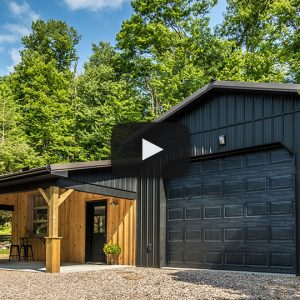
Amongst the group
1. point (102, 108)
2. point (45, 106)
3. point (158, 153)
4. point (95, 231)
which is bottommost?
point (95, 231)

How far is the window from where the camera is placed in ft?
54.3

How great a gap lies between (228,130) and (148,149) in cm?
325

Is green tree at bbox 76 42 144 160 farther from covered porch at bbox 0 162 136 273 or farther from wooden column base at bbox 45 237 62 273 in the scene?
wooden column base at bbox 45 237 62 273

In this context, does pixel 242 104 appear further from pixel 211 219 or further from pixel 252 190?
pixel 211 219

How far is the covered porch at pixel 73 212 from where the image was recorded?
11.9m

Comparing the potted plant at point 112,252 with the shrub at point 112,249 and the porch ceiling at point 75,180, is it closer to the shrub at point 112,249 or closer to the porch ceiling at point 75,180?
the shrub at point 112,249

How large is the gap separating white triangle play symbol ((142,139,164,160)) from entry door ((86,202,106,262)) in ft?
7.19

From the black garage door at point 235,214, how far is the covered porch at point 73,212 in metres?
1.66

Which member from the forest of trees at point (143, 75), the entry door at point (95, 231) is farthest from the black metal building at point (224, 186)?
the forest of trees at point (143, 75)

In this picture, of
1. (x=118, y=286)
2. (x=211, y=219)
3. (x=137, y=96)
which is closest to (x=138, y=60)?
(x=137, y=96)

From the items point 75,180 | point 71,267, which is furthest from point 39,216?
point 75,180

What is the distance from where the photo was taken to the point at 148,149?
14250 millimetres

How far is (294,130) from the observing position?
408 inches

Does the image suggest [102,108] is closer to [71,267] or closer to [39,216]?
[39,216]
